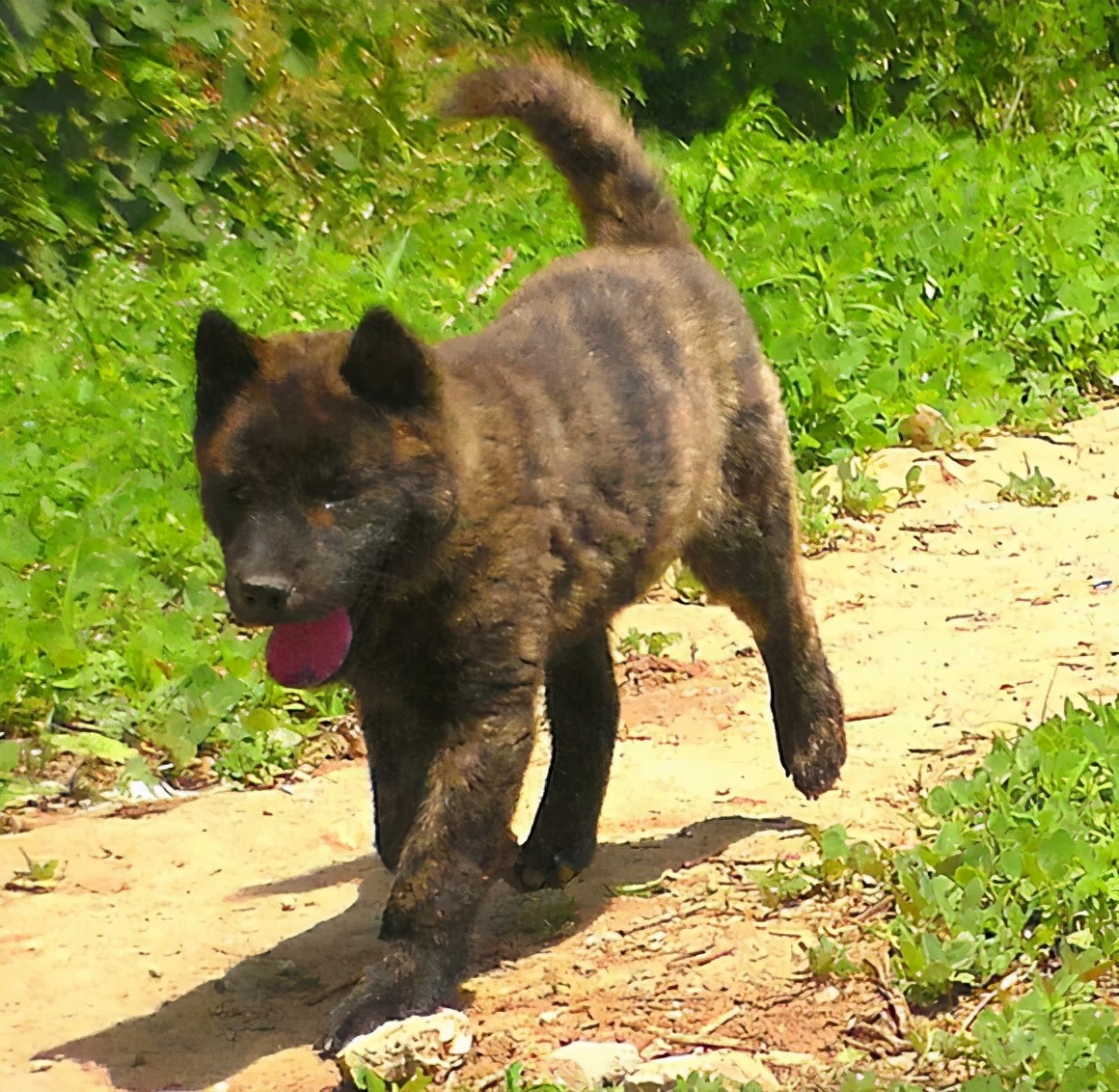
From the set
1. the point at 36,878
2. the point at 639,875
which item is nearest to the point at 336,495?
the point at 639,875

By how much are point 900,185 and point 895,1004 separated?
6651mm

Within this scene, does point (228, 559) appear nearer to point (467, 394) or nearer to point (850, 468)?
point (467, 394)

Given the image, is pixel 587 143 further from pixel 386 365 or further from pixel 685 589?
pixel 685 589

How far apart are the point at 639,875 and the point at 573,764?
331 millimetres

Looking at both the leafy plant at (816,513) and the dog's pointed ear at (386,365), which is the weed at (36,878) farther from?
the leafy plant at (816,513)

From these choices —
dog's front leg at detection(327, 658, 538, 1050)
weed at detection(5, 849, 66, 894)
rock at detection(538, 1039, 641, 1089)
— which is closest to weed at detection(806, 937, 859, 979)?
rock at detection(538, 1039, 641, 1089)

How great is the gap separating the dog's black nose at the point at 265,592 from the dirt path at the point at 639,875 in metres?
0.97

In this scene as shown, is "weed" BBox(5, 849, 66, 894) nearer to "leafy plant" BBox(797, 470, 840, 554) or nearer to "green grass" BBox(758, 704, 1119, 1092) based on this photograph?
"green grass" BBox(758, 704, 1119, 1092)

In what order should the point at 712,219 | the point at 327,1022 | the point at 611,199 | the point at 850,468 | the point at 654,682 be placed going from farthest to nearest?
the point at 712,219
the point at 850,468
the point at 654,682
the point at 611,199
the point at 327,1022

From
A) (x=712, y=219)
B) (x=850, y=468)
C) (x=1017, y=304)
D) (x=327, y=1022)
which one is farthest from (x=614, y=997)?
(x=712, y=219)

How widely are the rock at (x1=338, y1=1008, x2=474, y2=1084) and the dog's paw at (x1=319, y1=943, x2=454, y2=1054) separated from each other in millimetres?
50

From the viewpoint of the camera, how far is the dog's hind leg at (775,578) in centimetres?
539

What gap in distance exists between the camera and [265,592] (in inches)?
156

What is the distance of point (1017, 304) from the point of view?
8.76 meters
